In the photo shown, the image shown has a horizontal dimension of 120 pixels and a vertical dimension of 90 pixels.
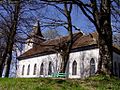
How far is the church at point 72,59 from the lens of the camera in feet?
132

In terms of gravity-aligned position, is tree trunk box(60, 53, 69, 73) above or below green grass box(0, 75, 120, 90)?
above

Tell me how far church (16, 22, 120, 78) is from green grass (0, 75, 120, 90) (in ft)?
68.6

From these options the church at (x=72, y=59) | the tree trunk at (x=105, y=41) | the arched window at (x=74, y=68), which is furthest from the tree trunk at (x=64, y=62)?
the arched window at (x=74, y=68)

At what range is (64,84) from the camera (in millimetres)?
10797

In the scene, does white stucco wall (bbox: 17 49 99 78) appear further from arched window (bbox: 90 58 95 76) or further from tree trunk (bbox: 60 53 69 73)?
tree trunk (bbox: 60 53 69 73)

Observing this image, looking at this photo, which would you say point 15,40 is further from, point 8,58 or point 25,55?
point 25,55

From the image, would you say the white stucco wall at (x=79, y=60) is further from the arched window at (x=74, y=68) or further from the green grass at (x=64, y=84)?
the green grass at (x=64, y=84)

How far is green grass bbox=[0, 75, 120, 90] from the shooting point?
10344 millimetres

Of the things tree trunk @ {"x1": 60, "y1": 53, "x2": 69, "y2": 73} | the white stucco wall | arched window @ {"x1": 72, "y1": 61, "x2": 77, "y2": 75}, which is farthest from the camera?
arched window @ {"x1": 72, "y1": 61, "x2": 77, "y2": 75}

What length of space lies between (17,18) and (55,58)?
2271cm

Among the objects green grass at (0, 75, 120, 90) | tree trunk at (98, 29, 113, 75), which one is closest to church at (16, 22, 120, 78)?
tree trunk at (98, 29, 113, 75)

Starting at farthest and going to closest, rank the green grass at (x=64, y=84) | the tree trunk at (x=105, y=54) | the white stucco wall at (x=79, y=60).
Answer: the white stucco wall at (x=79, y=60), the tree trunk at (x=105, y=54), the green grass at (x=64, y=84)

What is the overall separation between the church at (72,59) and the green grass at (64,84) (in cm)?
2092

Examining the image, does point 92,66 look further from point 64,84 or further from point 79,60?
point 64,84
